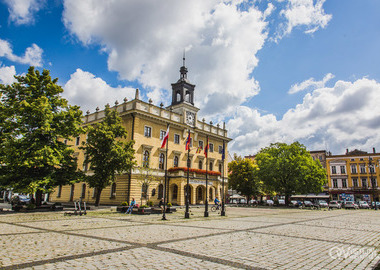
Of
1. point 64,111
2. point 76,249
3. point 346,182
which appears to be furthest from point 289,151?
point 76,249

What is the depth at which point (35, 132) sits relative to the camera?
22.7 meters

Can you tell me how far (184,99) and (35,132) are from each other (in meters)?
25.6

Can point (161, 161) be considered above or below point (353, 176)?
above

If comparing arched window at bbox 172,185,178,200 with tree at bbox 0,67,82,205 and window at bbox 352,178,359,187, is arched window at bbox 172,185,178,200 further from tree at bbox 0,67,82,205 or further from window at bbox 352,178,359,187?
window at bbox 352,178,359,187

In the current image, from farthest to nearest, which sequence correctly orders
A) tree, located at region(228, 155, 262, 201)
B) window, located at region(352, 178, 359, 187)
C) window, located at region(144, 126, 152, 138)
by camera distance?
window, located at region(352, 178, 359, 187) < tree, located at region(228, 155, 262, 201) < window, located at region(144, 126, 152, 138)

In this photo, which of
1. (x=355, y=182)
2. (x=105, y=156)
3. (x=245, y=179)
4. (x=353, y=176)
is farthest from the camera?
(x=353, y=176)

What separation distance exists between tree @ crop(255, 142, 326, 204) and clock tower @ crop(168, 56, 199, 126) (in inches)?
604

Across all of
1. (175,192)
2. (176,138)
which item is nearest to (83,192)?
(175,192)

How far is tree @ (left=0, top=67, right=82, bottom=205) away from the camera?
72.8ft

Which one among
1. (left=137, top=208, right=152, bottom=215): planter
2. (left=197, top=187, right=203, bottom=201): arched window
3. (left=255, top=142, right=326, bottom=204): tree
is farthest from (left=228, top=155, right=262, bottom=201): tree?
(left=137, top=208, right=152, bottom=215): planter

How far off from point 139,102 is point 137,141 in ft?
18.1

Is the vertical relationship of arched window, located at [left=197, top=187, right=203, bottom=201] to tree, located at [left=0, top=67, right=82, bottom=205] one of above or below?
below

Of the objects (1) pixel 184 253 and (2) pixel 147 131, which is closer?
(1) pixel 184 253

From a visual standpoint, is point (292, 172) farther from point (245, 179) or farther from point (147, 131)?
point (147, 131)
